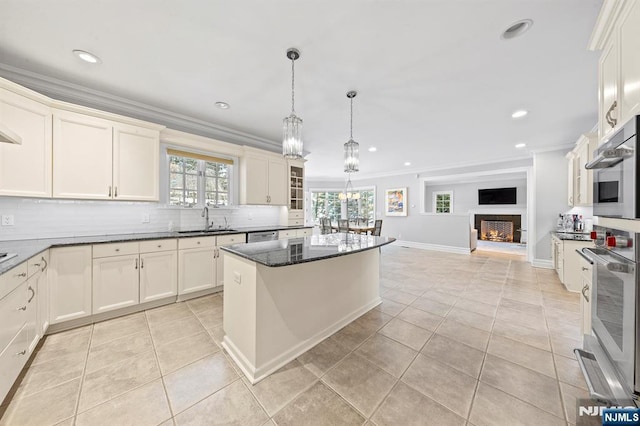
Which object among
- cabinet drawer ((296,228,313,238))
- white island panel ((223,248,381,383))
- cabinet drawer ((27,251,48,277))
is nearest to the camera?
white island panel ((223,248,381,383))

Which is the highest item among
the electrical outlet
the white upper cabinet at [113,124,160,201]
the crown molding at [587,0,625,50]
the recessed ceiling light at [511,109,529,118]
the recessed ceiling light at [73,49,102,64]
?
the recessed ceiling light at [511,109,529,118]

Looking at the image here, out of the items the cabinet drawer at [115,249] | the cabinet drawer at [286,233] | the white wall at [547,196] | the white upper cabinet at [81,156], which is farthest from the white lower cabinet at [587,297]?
the white upper cabinet at [81,156]

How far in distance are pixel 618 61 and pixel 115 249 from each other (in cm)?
430

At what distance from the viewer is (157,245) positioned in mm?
2691

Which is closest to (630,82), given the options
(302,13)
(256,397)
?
(302,13)

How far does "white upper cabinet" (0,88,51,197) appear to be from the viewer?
1.96 meters

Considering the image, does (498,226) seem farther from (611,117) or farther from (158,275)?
(158,275)

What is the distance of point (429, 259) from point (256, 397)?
521cm

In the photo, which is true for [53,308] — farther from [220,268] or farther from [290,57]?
[290,57]

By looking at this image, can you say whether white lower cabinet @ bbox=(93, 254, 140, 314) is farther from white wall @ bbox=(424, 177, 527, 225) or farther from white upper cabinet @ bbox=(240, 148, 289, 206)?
white wall @ bbox=(424, 177, 527, 225)

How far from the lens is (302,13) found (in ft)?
5.09

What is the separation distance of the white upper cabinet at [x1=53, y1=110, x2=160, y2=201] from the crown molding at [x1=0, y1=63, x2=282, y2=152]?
344 mm

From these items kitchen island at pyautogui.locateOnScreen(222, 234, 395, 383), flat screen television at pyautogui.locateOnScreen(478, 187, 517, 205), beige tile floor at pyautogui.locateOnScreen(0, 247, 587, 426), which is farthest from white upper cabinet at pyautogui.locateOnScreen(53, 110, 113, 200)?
flat screen television at pyautogui.locateOnScreen(478, 187, 517, 205)

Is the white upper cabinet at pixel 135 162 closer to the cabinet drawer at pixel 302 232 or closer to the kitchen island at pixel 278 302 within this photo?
the kitchen island at pixel 278 302
